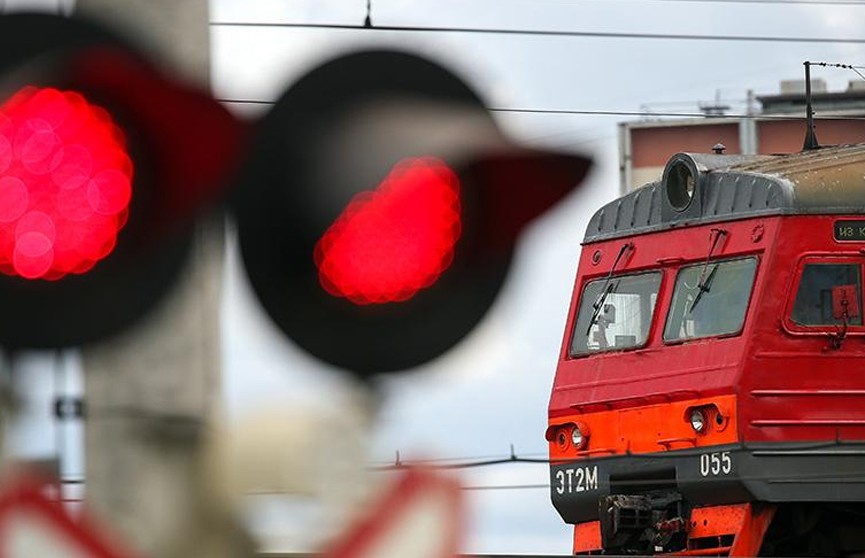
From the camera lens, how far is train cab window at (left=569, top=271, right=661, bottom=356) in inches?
548

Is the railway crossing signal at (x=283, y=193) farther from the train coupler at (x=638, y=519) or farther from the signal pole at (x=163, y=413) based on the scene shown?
the train coupler at (x=638, y=519)

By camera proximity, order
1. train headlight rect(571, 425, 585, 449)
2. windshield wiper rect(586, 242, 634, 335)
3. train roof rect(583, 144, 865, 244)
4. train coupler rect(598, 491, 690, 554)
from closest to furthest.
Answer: train roof rect(583, 144, 865, 244) → train coupler rect(598, 491, 690, 554) → train headlight rect(571, 425, 585, 449) → windshield wiper rect(586, 242, 634, 335)

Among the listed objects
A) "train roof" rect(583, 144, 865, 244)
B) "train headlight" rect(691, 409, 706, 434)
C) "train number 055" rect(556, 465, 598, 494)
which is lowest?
"train number 055" rect(556, 465, 598, 494)

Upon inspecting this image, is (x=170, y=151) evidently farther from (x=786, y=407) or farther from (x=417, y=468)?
(x=786, y=407)

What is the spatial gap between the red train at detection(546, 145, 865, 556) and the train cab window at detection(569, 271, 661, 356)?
0.02 metres

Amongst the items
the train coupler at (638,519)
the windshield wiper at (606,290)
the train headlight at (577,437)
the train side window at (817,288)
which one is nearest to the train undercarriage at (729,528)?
the train coupler at (638,519)

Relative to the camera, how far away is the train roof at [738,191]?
1276cm

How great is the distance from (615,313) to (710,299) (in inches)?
46.7

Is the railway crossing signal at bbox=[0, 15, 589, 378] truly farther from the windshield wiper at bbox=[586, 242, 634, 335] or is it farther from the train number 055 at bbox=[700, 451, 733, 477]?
the windshield wiper at bbox=[586, 242, 634, 335]

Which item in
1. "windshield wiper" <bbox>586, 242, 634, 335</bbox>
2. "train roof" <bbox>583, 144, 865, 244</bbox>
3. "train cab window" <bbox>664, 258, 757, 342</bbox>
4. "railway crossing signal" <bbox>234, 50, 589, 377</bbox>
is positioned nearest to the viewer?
"railway crossing signal" <bbox>234, 50, 589, 377</bbox>

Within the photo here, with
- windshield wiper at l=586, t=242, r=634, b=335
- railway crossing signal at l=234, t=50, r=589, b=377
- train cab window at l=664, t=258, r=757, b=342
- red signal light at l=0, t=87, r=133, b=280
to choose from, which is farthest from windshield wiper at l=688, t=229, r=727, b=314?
red signal light at l=0, t=87, r=133, b=280

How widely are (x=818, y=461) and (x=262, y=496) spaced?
10555mm

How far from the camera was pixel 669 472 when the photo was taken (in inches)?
520

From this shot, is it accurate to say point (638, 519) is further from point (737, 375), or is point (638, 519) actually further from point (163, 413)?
point (163, 413)
